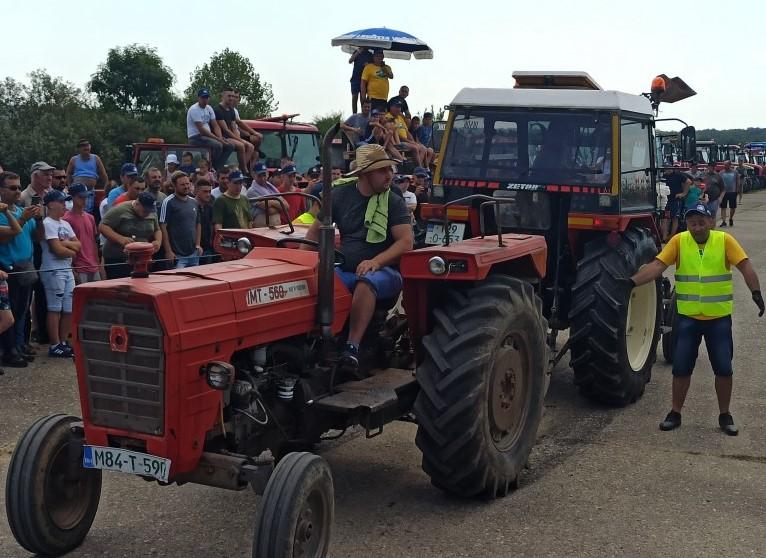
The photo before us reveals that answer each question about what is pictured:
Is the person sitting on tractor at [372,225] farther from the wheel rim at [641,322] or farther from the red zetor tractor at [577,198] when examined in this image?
the wheel rim at [641,322]

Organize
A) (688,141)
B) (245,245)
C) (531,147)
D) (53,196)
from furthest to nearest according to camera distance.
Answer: (53,196)
(688,141)
(531,147)
(245,245)

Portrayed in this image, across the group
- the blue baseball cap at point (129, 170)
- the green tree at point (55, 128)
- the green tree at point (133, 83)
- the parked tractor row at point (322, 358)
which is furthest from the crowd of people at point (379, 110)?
the green tree at point (133, 83)

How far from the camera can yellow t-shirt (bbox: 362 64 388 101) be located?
1571 centimetres

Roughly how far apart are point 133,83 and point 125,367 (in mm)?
53458

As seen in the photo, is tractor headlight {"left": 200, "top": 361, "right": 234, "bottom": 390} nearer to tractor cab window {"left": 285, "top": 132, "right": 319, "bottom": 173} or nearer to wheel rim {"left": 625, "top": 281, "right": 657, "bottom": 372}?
wheel rim {"left": 625, "top": 281, "right": 657, "bottom": 372}

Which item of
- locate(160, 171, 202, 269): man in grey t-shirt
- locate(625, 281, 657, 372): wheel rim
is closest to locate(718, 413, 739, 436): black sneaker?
locate(625, 281, 657, 372): wheel rim

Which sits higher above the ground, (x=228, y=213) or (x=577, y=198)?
(x=577, y=198)

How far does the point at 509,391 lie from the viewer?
5.79m

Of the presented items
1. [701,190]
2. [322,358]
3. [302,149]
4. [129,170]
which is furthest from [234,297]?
[701,190]

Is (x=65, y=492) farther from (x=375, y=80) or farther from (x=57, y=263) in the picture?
(x=375, y=80)

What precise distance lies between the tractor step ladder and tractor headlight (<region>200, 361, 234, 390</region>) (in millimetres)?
824

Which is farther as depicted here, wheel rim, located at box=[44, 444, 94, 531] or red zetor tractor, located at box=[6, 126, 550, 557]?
wheel rim, located at box=[44, 444, 94, 531]

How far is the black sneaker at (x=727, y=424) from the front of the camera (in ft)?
22.6

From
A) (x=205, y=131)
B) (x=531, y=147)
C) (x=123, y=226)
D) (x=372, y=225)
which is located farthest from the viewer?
(x=205, y=131)
